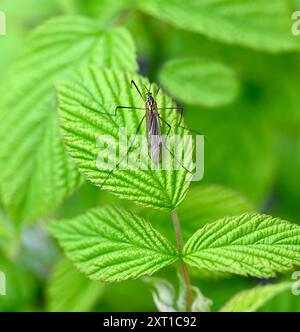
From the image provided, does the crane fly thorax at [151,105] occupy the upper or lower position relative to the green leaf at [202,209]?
upper

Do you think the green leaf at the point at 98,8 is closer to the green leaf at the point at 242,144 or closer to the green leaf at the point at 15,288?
Result: the green leaf at the point at 242,144

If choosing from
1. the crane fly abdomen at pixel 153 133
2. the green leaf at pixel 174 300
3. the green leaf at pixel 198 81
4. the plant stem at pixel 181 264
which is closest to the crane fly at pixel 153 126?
the crane fly abdomen at pixel 153 133

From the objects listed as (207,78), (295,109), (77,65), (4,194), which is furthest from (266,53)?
(4,194)

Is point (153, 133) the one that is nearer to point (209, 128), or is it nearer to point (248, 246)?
point (248, 246)

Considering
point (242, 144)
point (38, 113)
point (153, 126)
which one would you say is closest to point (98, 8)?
point (38, 113)

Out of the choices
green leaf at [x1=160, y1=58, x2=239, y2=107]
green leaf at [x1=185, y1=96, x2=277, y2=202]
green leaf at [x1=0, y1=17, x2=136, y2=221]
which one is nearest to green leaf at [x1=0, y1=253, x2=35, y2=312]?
green leaf at [x1=0, y1=17, x2=136, y2=221]
